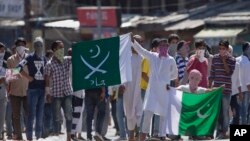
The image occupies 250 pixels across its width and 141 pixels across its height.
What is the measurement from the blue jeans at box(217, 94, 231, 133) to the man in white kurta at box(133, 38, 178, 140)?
1821 mm

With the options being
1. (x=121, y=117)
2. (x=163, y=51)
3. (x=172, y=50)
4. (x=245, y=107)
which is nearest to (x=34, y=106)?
(x=121, y=117)

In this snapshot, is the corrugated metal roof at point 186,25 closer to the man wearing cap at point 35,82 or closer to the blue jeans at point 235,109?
the blue jeans at point 235,109

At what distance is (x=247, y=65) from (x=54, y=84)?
12.7 ft

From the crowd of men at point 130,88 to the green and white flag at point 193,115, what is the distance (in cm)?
26

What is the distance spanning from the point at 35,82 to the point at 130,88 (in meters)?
1.74

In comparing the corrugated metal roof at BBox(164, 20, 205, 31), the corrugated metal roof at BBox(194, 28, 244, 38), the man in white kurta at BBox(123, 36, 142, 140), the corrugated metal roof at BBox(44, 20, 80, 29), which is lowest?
the man in white kurta at BBox(123, 36, 142, 140)

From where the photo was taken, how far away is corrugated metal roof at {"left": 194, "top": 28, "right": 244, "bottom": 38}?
108 feet

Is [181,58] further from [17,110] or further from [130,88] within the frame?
[17,110]

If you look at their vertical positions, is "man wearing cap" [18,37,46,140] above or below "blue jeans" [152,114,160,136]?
above

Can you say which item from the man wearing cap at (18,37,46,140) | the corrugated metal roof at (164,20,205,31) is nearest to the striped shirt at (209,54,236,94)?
the man wearing cap at (18,37,46,140)

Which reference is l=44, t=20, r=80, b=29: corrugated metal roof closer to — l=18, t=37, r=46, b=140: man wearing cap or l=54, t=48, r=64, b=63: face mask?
l=54, t=48, r=64, b=63: face mask

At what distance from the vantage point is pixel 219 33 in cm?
3338

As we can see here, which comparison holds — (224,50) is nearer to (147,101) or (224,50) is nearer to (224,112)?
(224,112)

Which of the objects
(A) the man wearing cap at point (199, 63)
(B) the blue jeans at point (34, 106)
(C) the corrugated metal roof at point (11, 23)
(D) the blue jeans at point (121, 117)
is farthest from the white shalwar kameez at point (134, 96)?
(C) the corrugated metal roof at point (11, 23)
